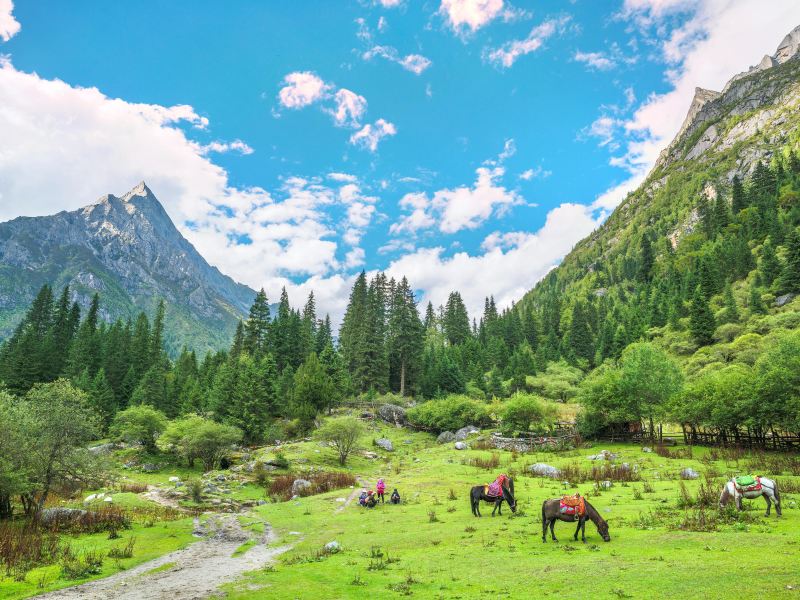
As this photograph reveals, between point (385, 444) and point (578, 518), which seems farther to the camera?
point (385, 444)

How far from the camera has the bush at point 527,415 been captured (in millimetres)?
59000

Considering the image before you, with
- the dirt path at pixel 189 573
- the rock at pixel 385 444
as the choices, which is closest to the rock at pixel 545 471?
the dirt path at pixel 189 573

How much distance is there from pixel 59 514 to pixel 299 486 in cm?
1750

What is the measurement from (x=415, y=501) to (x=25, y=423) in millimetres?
23983

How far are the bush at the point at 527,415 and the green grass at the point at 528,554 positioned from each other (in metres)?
31.7

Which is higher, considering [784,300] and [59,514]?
[784,300]

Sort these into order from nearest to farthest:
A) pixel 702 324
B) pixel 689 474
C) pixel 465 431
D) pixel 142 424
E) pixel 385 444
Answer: pixel 689 474 < pixel 142 424 < pixel 385 444 < pixel 465 431 < pixel 702 324

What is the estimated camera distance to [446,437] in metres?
66.8

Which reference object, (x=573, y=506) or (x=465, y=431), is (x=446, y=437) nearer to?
(x=465, y=431)

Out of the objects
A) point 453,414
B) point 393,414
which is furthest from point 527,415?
point 393,414

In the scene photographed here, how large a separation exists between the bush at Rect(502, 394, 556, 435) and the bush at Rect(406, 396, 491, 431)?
9.53 meters

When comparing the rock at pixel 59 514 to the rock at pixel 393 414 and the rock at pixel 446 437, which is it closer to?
the rock at pixel 446 437

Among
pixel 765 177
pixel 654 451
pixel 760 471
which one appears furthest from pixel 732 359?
pixel 765 177

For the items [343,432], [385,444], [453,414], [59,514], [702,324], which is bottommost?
[59,514]
